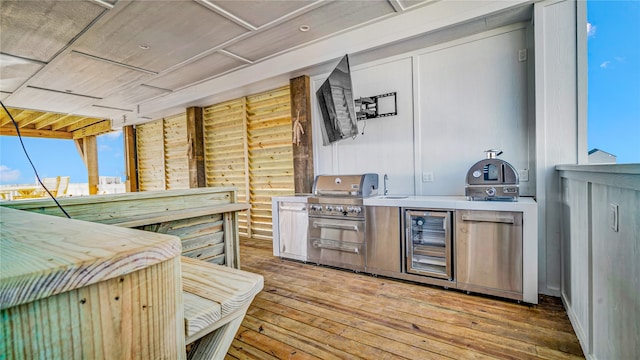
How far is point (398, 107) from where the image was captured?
11.6ft

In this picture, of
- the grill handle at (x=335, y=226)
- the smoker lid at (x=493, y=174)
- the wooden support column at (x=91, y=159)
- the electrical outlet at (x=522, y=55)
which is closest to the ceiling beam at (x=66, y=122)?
the wooden support column at (x=91, y=159)

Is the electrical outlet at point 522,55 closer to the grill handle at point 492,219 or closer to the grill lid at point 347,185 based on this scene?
the grill handle at point 492,219

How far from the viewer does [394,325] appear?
2141 mm

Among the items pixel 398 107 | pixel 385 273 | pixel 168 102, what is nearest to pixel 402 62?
pixel 398 107

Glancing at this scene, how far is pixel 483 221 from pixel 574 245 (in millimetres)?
639

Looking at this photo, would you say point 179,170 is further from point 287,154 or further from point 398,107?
point 398,107

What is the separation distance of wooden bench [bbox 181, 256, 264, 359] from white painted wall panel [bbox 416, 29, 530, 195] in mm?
2945

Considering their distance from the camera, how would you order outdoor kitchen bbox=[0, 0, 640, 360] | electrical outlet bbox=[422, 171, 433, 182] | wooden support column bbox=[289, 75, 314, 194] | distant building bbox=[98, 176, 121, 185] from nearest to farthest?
outdoor kitchen bbox=[0, 0, 640, 360] → electrical outlet bbox=[422, 171, 433, 182] → wooden support column bbox=[289, 75, 314, 194] → distant building bbox=[98, 176, 121, 185]

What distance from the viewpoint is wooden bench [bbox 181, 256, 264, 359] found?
0.66 metres

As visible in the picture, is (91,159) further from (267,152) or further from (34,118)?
(267,152)

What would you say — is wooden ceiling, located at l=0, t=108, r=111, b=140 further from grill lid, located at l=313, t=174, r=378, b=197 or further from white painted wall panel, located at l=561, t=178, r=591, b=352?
white painted wall panel, located at l=561, t=178, r=591, b=352

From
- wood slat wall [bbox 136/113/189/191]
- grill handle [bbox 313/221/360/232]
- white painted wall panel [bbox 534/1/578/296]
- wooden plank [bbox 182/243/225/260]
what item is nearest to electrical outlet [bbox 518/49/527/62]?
white painted wall panel [bbox 534/1/578/296]

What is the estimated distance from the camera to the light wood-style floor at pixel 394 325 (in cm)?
184

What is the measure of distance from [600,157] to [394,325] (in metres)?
2.10
